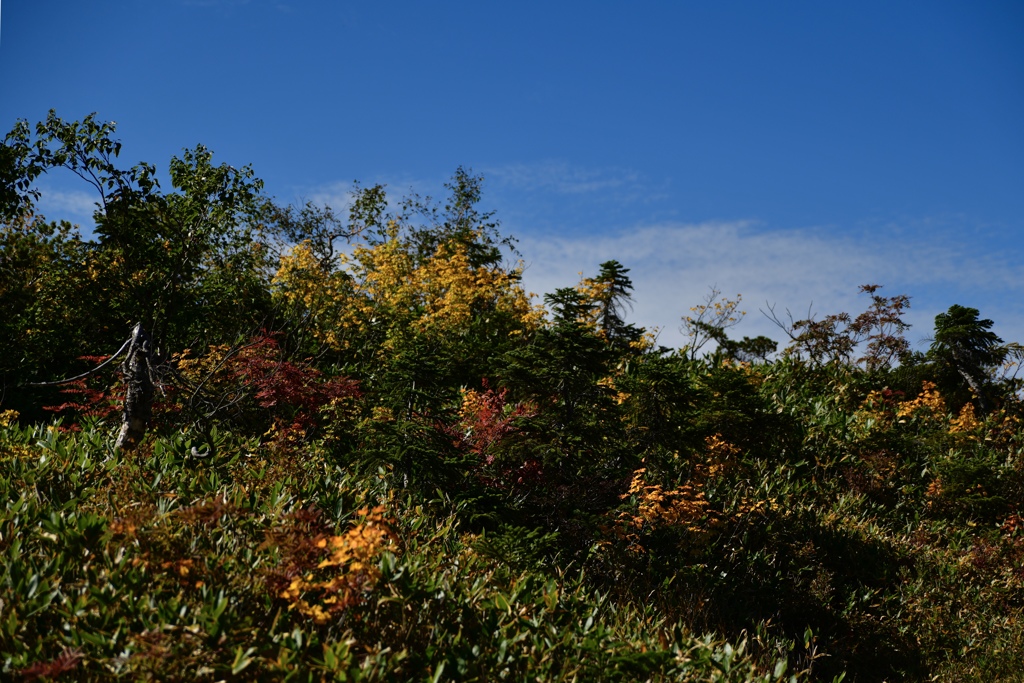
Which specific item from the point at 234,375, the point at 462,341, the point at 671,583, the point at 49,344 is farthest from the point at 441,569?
the point at 49,344

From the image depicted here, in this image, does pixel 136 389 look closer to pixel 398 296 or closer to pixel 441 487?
pixel 441 487

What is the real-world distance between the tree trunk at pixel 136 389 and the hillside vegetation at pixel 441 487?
0.10 feet

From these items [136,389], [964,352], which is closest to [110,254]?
[136,389]

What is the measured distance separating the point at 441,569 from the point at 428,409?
3.07 meters

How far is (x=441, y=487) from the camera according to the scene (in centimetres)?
720

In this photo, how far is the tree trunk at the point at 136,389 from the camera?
6.75 meters

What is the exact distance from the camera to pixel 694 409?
8.87m

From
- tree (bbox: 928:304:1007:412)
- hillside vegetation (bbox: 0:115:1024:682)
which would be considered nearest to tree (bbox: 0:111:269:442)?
hillside vegetation (bbox: 0:115:1024:682)

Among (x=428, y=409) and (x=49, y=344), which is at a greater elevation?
(x=49, y=344)

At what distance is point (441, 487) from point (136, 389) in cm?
303

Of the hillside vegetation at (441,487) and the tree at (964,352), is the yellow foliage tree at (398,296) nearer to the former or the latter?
the hillside vegetation at (441,487)

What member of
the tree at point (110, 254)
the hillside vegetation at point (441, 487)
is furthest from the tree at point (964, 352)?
the tree at point (110, 254)

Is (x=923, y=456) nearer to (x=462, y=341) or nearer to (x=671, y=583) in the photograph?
(x=671, y=583)

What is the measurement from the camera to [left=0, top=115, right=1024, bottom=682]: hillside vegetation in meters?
4.25
